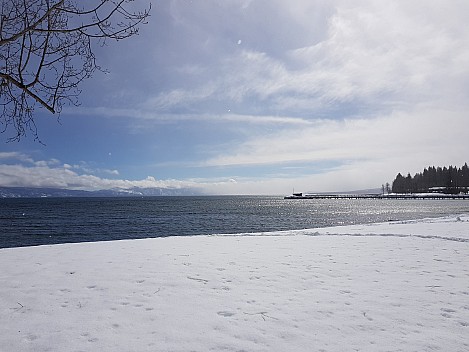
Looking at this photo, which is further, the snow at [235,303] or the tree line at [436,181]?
the tree line at [436,181]

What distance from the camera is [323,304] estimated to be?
5.04m

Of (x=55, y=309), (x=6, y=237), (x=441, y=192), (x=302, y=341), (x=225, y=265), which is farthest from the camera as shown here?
(x=441, y=192)

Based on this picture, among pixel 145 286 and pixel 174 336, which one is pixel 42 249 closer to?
pixel 145 286

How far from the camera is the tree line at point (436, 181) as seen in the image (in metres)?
133

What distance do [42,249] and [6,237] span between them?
38.2 metres

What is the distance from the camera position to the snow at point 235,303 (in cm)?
381

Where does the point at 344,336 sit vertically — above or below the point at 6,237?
above

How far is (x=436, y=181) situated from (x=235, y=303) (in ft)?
560

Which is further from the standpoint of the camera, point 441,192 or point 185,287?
point 441,192

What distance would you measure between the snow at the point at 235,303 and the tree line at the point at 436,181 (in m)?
156

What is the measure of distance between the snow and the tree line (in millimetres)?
155507

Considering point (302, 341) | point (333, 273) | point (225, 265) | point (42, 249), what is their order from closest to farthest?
point (302, 341), point (333, 273), point (225, 265), point (42, 249)

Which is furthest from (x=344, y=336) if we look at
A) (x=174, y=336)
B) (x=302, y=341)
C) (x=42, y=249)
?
(x=42, y=249)

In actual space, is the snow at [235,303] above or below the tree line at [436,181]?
below
